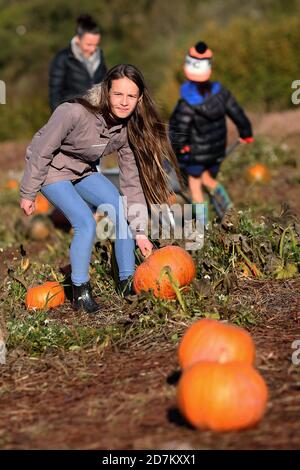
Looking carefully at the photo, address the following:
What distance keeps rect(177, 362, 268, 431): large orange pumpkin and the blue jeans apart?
1978mm

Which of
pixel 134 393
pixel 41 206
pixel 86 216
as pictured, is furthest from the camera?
pixel 41 206

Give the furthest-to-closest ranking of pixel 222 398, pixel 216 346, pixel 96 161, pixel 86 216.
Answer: pixel 96 161 < pixel 86 216 < pixel 216 346 < pixel 222 398

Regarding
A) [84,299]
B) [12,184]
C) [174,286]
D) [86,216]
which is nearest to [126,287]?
[84,299]

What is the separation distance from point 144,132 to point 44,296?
3.76 feet

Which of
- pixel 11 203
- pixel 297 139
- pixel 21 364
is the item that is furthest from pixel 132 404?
pixel 297 139

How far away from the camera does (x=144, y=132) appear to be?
518cm

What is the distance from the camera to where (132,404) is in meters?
3.53

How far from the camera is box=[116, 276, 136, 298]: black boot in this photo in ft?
17.1

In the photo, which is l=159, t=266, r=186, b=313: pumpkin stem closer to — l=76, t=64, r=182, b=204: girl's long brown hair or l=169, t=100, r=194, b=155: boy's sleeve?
l=76, t=64, r=182, b=204: girl's long brown hair

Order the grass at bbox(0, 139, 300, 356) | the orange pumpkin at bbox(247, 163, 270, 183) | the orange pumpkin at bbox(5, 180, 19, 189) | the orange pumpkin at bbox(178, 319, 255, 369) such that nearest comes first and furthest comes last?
the orange pumpkin at bbox(178, 319, 255, 369) → the grass at bbox(0, 139, 300, 356) → the orange pumpkin at bbox(247, 163, 270, 183) → the orange pumpkin at bbox(5, 180, 19, 189)

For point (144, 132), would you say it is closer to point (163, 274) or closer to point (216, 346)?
point (163, 274)

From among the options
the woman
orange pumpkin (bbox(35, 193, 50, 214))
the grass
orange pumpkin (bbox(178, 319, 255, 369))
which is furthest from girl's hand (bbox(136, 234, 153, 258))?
orange pumpkin (bbox(35, 193, 50, 214))

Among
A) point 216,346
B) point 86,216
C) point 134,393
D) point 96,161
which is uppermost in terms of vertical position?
point 96,161

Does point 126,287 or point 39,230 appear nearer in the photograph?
point 126,287
